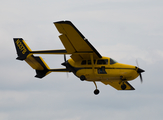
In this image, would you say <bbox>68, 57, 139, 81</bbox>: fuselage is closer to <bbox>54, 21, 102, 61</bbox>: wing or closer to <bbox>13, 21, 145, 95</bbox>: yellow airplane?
<bbox>13, 21, 145, 95</bbox>: yellow airplane

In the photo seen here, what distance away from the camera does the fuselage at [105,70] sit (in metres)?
37.6

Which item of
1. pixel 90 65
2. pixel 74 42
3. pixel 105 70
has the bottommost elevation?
pixel 105 70

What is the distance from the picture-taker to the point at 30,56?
41.7 meters

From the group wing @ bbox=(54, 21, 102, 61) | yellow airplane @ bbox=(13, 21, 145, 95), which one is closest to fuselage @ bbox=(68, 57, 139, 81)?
yellow airplane @ bbox=(13, 21, 145, 95)

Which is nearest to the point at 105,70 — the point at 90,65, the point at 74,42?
the point at 90,65

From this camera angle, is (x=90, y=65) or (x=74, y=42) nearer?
(x=74, y=42)

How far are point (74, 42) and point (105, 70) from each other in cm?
500

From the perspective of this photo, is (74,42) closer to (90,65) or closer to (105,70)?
(90,65)

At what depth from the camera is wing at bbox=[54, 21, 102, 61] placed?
32.9 meters

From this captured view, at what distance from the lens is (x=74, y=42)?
35.8 meters

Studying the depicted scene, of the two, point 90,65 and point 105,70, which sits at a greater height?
point 90,65

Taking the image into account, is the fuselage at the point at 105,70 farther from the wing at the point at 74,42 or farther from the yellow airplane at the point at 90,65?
the wing at the point at 74,42

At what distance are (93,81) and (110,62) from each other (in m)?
3.17

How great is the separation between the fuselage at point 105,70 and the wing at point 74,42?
928mm
